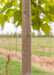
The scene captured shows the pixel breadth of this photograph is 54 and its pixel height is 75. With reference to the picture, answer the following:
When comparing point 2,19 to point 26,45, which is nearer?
point 26,45

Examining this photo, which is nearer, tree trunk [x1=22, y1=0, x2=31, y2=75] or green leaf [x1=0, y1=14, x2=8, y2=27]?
tree trunk [x1=22, y1=0, x2=31, y2=75]

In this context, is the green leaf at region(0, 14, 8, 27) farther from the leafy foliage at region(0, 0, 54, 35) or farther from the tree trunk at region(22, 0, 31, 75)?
the tree trunk at region(22, 0, 31, 75)

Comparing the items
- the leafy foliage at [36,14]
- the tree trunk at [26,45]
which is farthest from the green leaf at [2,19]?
the tree trunk at [26,45]

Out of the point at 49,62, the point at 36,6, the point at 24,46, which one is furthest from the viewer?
the point at 49,62

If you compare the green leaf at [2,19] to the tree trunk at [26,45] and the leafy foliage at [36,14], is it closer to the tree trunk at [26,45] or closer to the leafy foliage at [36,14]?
the leafy foliage at [36,14]

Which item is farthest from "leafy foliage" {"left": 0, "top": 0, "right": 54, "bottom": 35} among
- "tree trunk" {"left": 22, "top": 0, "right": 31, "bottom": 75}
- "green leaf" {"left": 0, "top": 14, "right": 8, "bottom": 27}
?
"tree trunk" {"left": 22, "top": 0, "right": 31, "bottom": 75}

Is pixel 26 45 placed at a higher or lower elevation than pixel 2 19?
lower

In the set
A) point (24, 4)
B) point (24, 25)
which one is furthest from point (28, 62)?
point (24, 4)

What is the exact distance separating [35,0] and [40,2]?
4cm

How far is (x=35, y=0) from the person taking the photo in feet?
3.19

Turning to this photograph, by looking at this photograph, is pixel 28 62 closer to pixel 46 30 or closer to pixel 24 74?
pixel 24 74

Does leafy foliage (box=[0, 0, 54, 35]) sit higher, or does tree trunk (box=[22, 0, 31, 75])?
leafy foliage (box=[0, 0, 54, 35])

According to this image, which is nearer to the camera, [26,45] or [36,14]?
[26,45]

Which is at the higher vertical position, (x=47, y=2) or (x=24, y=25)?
(x=47, y=2)
